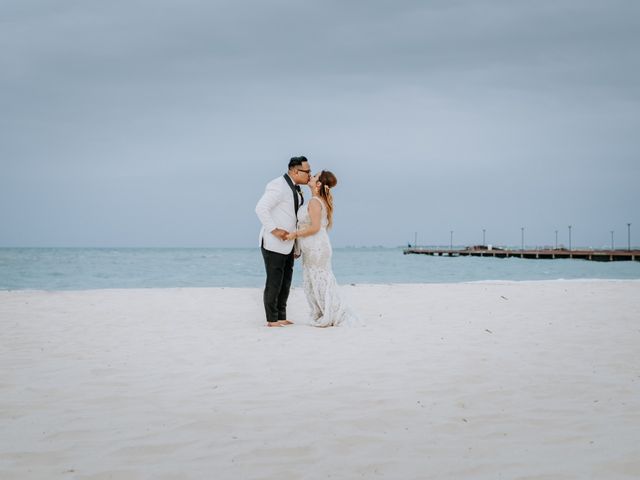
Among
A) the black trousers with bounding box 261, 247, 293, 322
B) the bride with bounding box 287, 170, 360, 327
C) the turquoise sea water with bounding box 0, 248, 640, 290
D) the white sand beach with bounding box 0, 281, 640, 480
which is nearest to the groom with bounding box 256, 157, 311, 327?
the black trousers with bounding box 261, 247, 293, 322

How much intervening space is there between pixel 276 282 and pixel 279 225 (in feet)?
2.24

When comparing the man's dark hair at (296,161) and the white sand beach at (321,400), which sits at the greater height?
the man's dark hair at (296,161)

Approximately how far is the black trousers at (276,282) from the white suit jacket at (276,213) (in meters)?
0.10

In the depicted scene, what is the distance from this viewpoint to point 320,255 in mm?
6965

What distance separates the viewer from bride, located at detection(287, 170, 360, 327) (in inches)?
269

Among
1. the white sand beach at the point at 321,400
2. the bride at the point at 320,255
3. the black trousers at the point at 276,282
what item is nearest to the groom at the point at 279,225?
the black trousers at the point at 276,282

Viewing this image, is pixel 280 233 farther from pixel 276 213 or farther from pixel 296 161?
pixel 296 161

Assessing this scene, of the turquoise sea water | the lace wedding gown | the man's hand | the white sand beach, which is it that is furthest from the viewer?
the turquoise sea water


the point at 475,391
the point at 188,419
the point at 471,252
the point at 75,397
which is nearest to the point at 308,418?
the point at 188,419

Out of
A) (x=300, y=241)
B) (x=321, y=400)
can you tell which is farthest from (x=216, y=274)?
(x=321, y=400)

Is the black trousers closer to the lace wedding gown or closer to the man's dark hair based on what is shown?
the lace wedding gown

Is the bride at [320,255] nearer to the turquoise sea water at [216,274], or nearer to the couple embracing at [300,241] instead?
the couple embracing at [300,241]

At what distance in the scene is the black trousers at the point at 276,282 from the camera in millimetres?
6754

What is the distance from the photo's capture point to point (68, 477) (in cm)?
242
